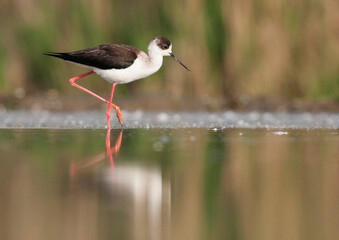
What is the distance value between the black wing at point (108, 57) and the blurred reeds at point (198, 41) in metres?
1.94

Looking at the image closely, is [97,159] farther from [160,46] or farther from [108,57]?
[160,46]

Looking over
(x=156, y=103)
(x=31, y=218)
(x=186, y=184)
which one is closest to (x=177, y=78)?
(x=156, y=103)

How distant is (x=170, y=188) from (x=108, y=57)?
540cm

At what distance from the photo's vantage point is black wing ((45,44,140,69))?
9898mm

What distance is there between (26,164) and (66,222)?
2.13 metres

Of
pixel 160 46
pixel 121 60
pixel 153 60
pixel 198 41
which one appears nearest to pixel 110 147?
pixel 121 60

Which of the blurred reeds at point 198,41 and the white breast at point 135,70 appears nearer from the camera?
the white breast at point 135,70

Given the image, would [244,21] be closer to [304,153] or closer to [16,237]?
[304,153]

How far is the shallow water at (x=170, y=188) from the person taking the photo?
3650mm

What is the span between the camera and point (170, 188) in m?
4.77

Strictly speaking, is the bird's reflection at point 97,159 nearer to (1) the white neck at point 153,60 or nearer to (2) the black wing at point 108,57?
(2) the black wing at point 108,57

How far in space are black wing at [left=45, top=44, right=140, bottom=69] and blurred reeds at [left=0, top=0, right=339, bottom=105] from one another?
1.94m

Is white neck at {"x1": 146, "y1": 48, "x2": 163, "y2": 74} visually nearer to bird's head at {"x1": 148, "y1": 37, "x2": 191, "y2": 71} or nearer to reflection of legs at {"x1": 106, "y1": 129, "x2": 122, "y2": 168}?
bird's head at {"x1": 148, "y1": 37, "x2": 191, "y2": 71}

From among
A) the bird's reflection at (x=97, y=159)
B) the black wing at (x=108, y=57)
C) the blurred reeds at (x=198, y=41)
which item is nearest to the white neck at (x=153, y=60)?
the black wing at (x=108, y=57)
